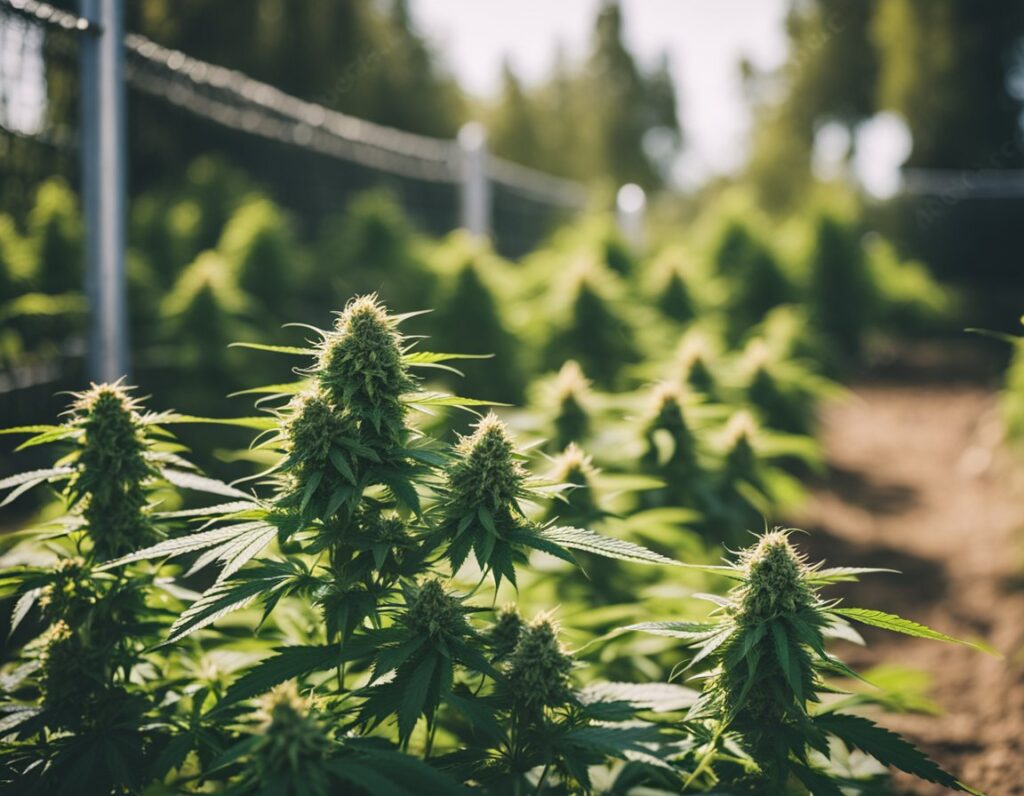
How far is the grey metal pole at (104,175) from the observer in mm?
3586

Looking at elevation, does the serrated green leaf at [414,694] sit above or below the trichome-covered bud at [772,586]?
below

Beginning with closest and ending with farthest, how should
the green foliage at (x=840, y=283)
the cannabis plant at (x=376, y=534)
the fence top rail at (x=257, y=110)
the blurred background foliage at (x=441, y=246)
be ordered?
the cannabis plant at (x=376, y=534) < the fence top rail at (x=257, y=110) < the blurred background foliage at (x=441, y=246) < the green foliage at (x=840, y=283)

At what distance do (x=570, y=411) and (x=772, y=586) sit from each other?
1538 mm

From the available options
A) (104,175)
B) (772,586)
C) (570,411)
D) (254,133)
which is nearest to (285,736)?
(772,586)

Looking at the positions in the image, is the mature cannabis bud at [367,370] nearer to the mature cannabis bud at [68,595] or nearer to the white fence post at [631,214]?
the mature cannabis bud at [68,595]

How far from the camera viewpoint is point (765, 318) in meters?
7.12

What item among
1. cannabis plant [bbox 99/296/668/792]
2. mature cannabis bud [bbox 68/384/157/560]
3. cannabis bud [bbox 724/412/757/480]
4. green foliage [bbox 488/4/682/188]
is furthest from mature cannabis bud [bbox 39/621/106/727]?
green foliage [bbox 488/4/682/188]

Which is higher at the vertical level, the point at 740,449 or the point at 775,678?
the point at 740,449

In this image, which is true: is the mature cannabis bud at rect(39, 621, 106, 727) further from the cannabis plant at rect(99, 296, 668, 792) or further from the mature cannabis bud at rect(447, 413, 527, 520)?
the mature cannabis bud at rect(447, 413, 527, 520)

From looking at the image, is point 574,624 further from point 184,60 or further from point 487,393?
point 184,60

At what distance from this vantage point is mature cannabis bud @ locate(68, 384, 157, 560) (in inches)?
64.8

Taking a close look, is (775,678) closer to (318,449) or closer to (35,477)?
(318,449)

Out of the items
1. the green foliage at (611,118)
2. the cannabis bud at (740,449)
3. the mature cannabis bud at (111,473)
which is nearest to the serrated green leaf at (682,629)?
the mature cannabis bud at (111,473)

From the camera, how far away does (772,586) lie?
1.46 meters
